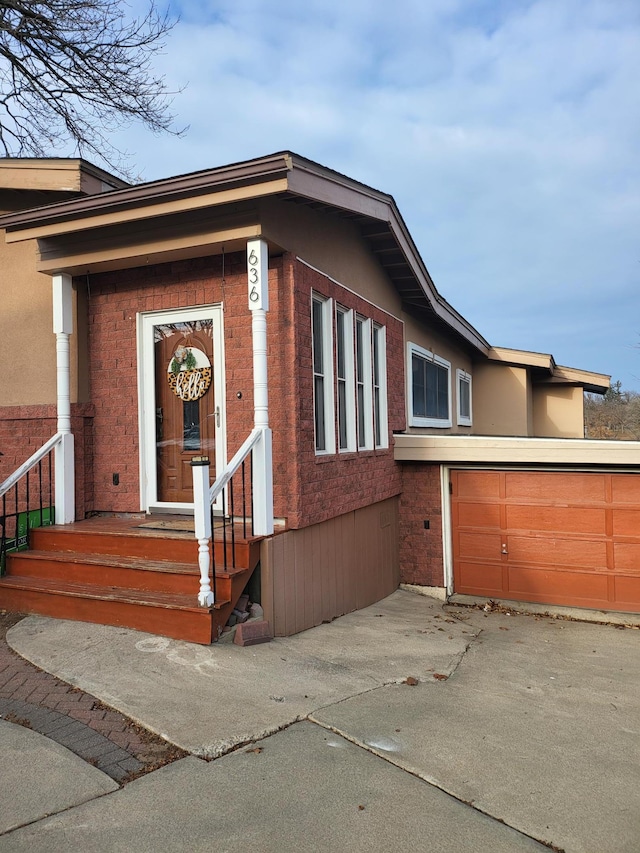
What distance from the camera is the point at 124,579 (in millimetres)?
5566

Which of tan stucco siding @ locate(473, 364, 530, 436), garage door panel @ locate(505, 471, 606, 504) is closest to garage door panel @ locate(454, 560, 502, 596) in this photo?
garage door panel @ locate(505, 471, 606, 504)

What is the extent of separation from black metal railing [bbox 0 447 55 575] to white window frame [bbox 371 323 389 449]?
13.4 ft

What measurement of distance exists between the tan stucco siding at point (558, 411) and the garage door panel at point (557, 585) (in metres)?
8.93

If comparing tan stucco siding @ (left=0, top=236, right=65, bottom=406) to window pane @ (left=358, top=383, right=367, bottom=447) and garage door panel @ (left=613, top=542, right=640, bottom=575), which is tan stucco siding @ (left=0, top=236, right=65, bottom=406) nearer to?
window pane @ (left=358, top=383, right=367, bottom=447)

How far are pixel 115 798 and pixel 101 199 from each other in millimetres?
4821

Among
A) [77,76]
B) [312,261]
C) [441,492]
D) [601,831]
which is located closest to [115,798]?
[601,831]

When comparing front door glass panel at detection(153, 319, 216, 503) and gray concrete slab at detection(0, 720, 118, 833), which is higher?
front door glass panel at detection(153, 319, 216, 503)

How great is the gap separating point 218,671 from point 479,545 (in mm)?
5810

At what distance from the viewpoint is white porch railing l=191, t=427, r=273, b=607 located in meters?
4.96

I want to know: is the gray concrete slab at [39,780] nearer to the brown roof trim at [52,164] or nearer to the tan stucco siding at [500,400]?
the brown roof trim at [52,164]

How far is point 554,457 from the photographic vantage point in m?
8.71

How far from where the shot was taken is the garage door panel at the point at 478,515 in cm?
932

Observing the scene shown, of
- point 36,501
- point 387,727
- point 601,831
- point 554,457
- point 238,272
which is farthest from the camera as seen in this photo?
point 554,457

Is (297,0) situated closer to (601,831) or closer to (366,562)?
(366,562)
